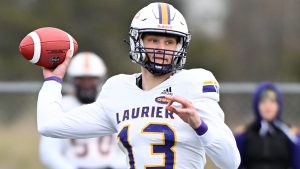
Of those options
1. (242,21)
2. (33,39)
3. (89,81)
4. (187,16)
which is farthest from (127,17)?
(33,39)

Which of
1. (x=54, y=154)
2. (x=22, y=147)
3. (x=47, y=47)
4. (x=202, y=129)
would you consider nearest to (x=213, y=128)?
(x=202, y=129)

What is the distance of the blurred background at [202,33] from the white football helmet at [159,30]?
38.0 ft

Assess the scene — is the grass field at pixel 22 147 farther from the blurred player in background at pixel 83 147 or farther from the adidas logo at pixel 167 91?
the adidas logo at pixel 167 91

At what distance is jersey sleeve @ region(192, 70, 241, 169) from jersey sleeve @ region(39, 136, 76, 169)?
3029 mm

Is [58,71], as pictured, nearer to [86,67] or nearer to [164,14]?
[164,14]

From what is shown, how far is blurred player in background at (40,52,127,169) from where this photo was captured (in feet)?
25.4

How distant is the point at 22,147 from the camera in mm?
10242

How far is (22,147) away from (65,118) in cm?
534

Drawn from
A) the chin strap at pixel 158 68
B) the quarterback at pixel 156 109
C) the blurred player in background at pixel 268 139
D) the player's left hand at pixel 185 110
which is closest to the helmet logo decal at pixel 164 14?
the quarterback at pixel 156 109

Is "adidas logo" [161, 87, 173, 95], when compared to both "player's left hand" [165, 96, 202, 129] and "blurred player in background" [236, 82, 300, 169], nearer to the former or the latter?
"player's left hand" [165, 96, 202, 129]

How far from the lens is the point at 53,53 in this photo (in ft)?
16.5

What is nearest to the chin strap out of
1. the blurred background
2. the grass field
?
the grass field

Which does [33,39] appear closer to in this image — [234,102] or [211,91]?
[211,91]

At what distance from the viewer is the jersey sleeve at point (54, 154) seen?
760cm
